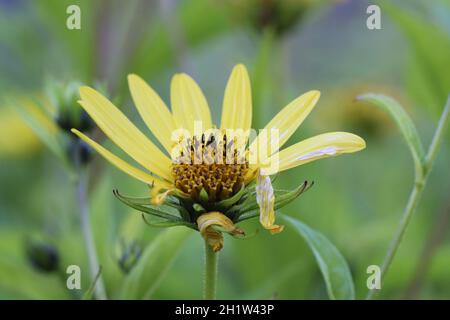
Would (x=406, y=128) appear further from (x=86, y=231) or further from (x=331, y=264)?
(x=86, y=231)

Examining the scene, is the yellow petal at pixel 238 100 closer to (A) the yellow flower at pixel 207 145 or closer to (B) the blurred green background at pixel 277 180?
(A) the yellow flower at pixel 207 145

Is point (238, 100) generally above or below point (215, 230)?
above

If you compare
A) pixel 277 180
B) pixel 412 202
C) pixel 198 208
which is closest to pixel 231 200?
pixel 198 208

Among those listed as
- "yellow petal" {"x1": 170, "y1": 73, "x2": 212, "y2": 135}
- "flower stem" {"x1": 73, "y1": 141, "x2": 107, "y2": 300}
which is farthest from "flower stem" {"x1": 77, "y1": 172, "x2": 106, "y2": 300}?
"yellow petal" {"x1": 170, "y1": 73, "x2": 212, "y2": 135}

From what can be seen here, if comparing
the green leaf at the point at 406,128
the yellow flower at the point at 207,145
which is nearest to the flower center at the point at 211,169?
the yellow flower at the point at 207,145

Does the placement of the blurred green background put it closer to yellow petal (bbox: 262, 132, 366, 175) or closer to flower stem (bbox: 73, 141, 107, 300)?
flower stem (bbox: 73, 141, 107, 300)

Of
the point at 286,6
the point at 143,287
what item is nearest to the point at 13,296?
the point at 143,287
